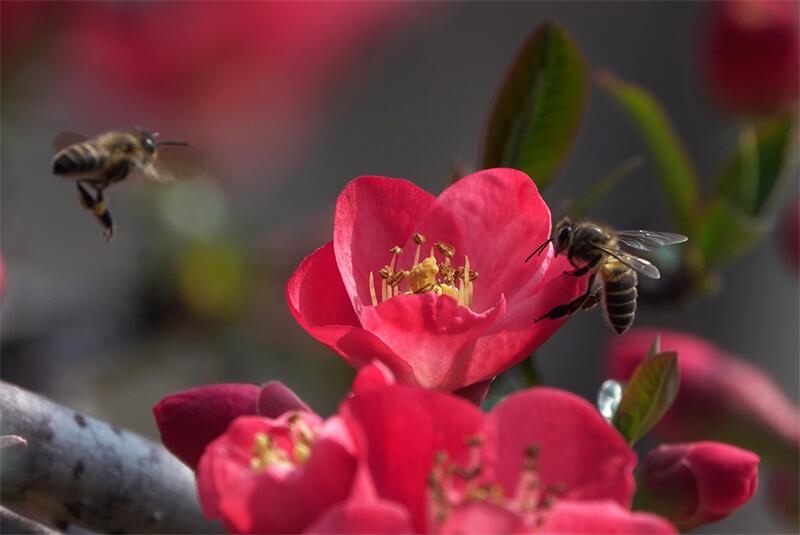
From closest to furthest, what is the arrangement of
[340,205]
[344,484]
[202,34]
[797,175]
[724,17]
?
1. [344,484]
2. [340,205]
3. [724,17]
4. [202,34]
5. [797,175]

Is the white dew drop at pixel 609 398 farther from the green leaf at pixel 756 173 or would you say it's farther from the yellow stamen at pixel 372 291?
the green leaf at pixel 756 173

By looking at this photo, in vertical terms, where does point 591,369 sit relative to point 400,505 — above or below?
below

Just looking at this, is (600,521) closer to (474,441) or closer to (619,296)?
(474,441)

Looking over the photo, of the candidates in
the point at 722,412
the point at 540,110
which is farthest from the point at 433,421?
the point at 722,412

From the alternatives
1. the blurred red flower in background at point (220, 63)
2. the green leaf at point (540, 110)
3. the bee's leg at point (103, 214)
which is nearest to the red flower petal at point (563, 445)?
the green leaf at point (540, 110)

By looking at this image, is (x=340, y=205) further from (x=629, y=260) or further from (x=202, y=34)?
(x=202, y=34)

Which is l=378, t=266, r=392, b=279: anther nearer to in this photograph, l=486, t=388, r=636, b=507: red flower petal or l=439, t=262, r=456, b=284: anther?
l=439, t=262, r=456, b=284: anther

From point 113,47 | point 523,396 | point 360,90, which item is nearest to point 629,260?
point 523,396
